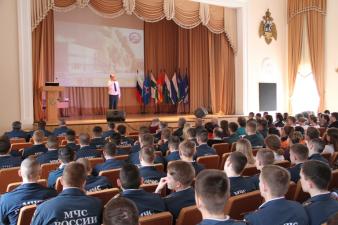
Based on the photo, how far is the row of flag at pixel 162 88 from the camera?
14.4 m

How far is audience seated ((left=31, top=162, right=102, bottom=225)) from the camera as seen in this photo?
2.35 meters

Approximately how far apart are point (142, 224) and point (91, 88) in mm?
11621

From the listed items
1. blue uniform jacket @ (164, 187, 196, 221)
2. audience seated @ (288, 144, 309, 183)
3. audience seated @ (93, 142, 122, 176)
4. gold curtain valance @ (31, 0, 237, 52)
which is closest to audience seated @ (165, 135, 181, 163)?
audience seated @ (93, 142, 122, 176)

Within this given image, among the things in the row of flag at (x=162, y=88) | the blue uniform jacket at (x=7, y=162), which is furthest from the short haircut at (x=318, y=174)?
the row of flag at (x=162, y=88)

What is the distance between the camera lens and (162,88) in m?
14.7

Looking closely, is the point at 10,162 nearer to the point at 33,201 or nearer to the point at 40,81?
the point at 33,201

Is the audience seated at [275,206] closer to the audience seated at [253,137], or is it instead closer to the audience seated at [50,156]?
the audience seated at [50,156]

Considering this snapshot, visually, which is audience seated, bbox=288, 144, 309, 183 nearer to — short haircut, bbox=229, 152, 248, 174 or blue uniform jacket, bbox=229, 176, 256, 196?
blue uniform jacket, bbox=229, 176, 256, 196

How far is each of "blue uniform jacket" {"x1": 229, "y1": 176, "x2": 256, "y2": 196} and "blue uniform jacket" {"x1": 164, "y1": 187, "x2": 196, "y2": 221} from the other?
41cm

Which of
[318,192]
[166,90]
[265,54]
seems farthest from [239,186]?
[166,90]

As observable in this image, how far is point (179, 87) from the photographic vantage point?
1482 cm

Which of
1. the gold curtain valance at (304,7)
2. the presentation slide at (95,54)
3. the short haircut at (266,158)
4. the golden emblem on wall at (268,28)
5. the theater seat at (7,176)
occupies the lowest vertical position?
the theater seat at (7,176)

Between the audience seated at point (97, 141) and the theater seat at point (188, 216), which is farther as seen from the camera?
the audience seated at point (97, 141)

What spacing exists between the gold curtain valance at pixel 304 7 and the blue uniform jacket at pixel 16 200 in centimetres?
1304
